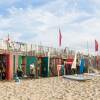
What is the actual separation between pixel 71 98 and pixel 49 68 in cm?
1746

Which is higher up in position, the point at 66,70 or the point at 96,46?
the point at 96,46

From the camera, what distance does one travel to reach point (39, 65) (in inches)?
1235

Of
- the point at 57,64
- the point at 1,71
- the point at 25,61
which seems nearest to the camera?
the point at 1,71

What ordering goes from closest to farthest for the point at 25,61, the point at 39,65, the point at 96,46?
the point at 25,61
the point at 39,65
the point at 96,46

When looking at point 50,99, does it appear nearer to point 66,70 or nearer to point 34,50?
point 34,50

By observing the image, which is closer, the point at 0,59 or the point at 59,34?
the point at 0,59

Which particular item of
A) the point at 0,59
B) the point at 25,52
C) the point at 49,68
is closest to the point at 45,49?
the point at 49,68

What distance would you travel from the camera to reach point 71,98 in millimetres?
15070

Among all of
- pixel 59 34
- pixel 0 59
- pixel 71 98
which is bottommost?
pixel 71 98

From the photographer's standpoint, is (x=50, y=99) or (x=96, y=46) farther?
(x=96, y=46)

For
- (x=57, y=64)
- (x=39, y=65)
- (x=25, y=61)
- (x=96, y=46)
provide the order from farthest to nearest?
(x=96, y=46) → (x=57, y=64) → (x=39, y=65) → (x=25, y=61)

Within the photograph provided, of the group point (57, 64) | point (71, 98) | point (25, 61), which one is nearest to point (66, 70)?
point (57, 64)

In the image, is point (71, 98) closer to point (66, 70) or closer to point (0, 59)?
point (0, 59)

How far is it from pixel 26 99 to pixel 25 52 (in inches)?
587
